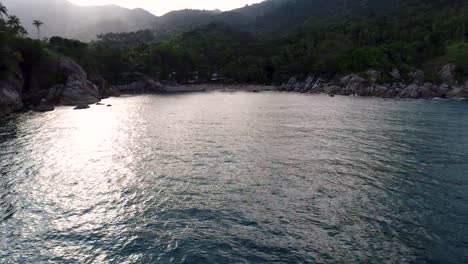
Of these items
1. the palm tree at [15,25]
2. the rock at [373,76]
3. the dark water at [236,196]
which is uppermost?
the palm tree at [15,25]

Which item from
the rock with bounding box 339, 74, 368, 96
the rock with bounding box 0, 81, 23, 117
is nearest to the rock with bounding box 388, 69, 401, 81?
the rock with bounding box 339, 74, 368, 96

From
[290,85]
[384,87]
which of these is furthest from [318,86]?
[384,87]

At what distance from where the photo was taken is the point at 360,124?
68750mm

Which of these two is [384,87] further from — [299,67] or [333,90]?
[299,67]

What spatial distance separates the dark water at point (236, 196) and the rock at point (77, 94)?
4995 centimetres

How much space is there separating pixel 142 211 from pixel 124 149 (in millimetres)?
24527

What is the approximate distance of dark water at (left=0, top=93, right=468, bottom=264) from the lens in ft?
73.4

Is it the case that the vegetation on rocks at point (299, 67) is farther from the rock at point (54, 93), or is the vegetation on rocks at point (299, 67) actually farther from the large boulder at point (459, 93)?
the large boulder at point (459, 93)

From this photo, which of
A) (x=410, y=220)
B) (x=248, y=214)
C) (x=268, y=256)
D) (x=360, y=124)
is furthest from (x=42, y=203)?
(x=360, y=124)

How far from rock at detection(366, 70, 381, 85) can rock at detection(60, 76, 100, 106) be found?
4612 inches

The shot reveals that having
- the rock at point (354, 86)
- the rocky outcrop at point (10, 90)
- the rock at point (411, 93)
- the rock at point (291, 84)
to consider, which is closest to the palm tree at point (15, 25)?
the rocky outcrop at point (10, 90)

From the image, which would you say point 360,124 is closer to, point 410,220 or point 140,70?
point 410,220

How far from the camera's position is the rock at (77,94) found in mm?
109375

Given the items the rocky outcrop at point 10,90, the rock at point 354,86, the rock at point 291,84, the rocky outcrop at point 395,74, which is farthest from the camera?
the rock at point 291,84
